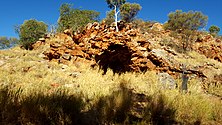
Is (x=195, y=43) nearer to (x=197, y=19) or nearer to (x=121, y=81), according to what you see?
(x=197, y=19)

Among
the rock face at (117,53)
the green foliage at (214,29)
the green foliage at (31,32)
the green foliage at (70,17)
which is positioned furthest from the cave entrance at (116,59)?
the green foliage at (214,29)

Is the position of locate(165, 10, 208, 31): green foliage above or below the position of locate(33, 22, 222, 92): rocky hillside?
above

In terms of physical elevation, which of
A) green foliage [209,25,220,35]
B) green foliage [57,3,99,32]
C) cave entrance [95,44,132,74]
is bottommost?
cave entrance [95,44,132,74]

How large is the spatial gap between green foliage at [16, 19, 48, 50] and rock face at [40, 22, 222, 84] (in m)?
15.4

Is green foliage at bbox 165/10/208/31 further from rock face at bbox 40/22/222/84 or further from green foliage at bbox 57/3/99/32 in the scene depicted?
rock face at bbox 40/22/222/84

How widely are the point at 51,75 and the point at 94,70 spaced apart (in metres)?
2.39

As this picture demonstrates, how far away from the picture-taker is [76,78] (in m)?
11.5

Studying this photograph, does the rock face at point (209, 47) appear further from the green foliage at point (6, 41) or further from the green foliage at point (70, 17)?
the green foliage at point (6, 41)

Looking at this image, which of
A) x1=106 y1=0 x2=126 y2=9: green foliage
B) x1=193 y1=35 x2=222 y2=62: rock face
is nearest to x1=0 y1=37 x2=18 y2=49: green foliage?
x1=106 y1=0 x2=126 y2=9: green foliage

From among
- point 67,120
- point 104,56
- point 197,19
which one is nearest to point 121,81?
point 104,56

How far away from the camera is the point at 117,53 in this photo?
46.0 ft

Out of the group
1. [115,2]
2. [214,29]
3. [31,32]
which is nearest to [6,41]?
[31,32]

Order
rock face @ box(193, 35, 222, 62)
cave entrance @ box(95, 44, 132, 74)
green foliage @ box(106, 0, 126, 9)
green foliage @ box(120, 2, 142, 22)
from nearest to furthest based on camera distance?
cave entrance @ box(95, 44, 132, 74), rock face @ box(193, 35, 222, 62), green foliage @ box(106, 0, 126, 9), green foliage @ box(120, 2, 142, 22)

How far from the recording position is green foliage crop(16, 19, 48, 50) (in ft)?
94.8
